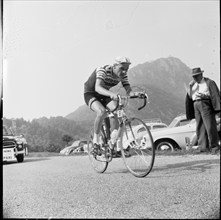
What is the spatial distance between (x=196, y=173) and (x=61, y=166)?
833 millimetres

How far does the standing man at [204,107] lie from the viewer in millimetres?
1791

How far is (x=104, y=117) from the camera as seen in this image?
86.4 inches

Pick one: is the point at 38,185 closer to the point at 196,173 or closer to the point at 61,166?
the point at 61,166

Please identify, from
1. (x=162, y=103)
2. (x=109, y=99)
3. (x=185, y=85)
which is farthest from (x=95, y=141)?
(x=185, y=85)

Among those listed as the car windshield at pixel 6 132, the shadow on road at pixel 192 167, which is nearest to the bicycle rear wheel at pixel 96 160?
the shadow on road at pixel 192 167

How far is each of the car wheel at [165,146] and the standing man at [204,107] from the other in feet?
0.53

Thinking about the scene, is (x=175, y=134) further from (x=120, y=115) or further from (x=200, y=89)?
(x=120, y=115)

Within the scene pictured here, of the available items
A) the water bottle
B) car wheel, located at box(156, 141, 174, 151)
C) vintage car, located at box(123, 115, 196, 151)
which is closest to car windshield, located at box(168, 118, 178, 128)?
vintage car, located at box(123, 115, 196, 151)

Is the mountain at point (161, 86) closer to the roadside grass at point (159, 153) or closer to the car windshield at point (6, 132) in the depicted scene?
the roadside grass at point (159, 153)

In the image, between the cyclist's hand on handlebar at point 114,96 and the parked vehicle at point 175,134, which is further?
the cyclist's hand on handlebar at point 114,96

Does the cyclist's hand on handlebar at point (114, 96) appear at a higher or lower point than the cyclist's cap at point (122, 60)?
lower

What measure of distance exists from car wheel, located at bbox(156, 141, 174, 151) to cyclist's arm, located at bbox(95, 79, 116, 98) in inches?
15.1

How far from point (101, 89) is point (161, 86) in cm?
34

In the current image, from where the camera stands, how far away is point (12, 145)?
7.22 feet
